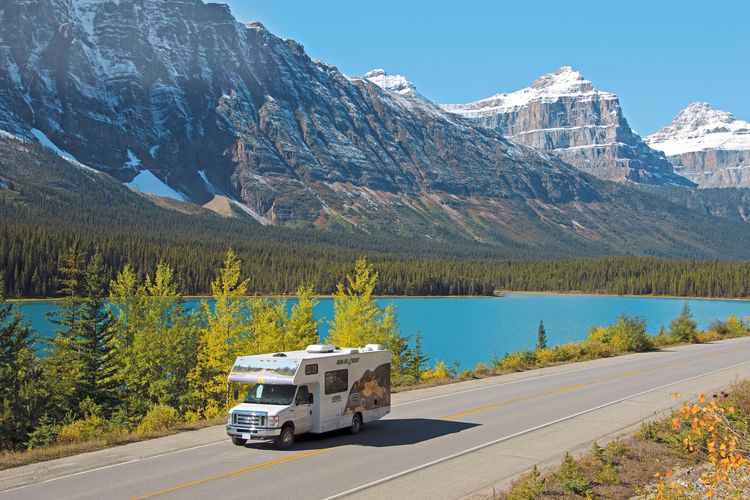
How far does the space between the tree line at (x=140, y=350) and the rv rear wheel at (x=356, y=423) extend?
14.3 m

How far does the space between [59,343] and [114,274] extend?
13576 cm

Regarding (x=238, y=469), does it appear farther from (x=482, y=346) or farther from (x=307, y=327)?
(x=482, y=346)

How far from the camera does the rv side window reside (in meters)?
23.4

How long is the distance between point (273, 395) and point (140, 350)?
102 feet

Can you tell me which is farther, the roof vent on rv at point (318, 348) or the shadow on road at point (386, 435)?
the roof vent on rv at point (318, 348)

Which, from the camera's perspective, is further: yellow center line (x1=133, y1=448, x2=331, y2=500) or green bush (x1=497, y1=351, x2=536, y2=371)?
green bush (x1=497, y1=351, x2=536, y2=371)

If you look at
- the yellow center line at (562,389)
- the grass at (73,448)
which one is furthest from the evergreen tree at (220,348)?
the yellow center line at (562,389)

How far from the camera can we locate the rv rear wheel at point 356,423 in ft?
80.7

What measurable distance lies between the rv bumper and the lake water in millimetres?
34862

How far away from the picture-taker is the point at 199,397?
4766 cm

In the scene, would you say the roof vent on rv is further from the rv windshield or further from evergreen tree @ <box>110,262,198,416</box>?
evergreen tree @ <box>110,262,198,416</box>

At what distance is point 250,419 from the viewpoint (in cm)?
2186

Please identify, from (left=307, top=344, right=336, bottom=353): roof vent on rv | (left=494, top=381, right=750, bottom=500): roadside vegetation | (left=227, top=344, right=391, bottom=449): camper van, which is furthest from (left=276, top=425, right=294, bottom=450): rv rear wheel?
(left=494, top=381, right=750, bottom=500): roadside vegetation

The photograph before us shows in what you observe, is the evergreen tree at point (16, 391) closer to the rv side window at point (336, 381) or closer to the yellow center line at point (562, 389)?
the rv side window at point (336, 381)
